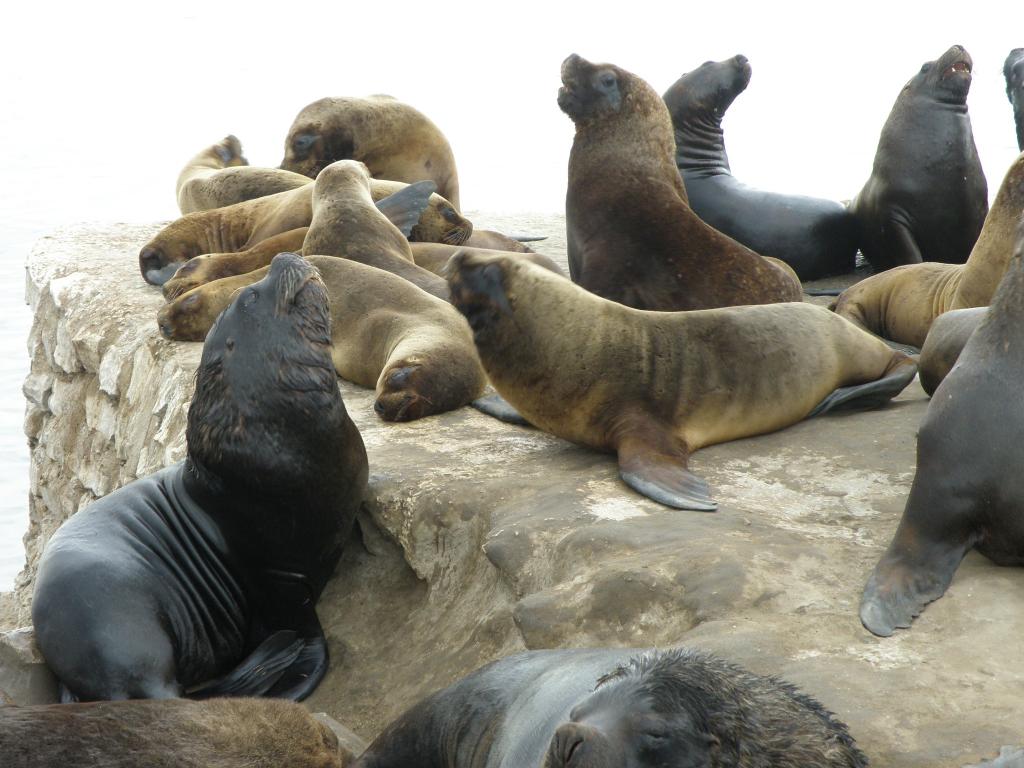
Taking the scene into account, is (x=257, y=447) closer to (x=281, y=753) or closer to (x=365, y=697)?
(x=365, y=697)

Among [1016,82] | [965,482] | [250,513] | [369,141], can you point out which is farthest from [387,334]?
[1016,82]

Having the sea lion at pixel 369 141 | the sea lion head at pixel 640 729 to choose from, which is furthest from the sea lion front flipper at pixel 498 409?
the sea lion at pixel 369 141

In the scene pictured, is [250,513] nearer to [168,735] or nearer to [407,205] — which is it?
[168,735]

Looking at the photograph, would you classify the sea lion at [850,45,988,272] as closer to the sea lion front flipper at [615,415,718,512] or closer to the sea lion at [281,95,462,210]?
the sea lion at [281,95,462,210]

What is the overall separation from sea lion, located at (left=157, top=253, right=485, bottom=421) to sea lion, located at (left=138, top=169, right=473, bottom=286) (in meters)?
1.13

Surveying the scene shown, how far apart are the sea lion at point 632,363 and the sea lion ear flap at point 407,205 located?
247 centimetres

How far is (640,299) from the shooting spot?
20.2ft

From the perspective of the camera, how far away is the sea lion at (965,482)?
330 cm

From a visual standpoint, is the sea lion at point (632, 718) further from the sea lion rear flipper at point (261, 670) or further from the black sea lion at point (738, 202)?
the black sea lion at point (738, 202)

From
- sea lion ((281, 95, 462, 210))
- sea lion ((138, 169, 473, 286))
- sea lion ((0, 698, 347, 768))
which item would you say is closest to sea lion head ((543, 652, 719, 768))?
sea lion ((0, 698, 347, 768))

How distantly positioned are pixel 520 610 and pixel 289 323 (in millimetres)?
1443

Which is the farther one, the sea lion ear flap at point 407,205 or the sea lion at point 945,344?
the sea lion ear flap at point 407,205

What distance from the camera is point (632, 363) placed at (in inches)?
184

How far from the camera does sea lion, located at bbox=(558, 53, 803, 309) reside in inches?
242
